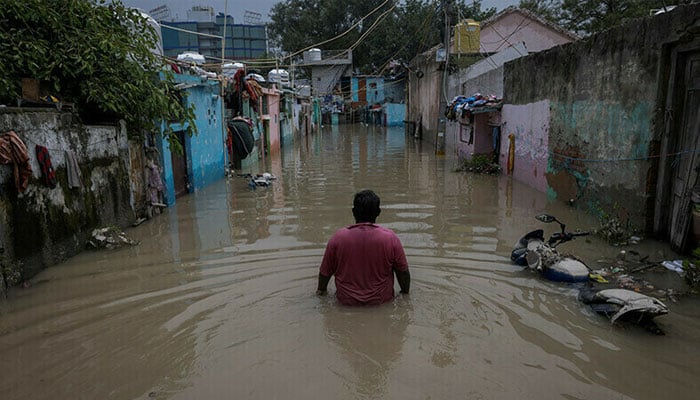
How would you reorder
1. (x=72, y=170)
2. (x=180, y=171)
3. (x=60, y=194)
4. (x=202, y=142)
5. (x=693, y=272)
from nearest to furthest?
(x=693, y=272), (x=60, y=194), (x=72, y=170), (x=180, y=171), (x=202, y=142)

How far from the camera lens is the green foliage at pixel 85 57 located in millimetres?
7363

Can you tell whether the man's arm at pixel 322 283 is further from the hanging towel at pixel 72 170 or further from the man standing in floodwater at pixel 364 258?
the hanging towel at pixel 72 170

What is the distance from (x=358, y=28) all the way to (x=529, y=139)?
4333 centimetres

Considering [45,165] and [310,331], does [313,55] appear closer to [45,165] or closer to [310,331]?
[45,165]

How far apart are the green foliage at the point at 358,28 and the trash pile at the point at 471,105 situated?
3045 centimetres

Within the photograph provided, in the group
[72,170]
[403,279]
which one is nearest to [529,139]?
[403,279]

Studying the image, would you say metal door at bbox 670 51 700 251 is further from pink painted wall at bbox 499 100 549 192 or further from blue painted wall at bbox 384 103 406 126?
blue painted wall at bbox 384 103 406 126

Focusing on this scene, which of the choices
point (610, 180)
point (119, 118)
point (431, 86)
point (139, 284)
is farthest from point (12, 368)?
point (431, 86)

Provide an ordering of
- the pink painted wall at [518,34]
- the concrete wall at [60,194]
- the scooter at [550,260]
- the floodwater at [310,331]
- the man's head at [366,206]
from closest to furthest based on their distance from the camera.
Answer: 1. the floodwater at [310,331]
2. the man's head at [366,206]
3. the scooter at [550,260]
4. the concrete wall at [60,194]
5. the pink painted wall at [518,34]

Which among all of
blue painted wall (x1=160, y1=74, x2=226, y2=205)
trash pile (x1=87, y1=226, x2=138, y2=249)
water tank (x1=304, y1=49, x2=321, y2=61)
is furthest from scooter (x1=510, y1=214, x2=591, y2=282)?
water tank (x1=304, y1=49, x2=321, y2=61)

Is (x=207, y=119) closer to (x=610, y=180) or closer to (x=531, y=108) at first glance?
(x=531, y=108)

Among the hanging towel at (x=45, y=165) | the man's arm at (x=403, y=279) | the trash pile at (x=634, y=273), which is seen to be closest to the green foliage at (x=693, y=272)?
the trash pile at (x=634, y=273)

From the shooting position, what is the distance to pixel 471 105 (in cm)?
1545

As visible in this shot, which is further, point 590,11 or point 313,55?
point 313,55
